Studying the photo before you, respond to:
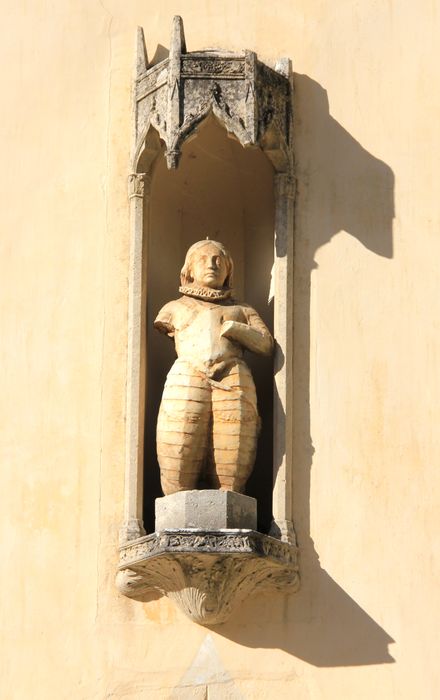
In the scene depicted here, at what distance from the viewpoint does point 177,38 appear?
11.8m

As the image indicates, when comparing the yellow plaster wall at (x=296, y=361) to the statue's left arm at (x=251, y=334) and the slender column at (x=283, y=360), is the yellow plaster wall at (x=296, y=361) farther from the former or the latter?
the statue's left arm at (x=251, y=334)

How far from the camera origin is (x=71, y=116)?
39.9 ft

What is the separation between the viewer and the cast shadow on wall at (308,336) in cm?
1124

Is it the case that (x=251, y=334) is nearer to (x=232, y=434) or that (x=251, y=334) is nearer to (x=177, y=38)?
(x=232, y=434)

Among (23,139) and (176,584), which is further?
(23,139)

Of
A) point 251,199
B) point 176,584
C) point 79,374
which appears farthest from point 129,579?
point 251,199

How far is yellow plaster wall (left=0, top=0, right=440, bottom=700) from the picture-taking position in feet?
36.9

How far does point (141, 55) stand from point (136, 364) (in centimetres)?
156

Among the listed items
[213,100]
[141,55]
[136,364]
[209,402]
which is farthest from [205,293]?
[141,55]

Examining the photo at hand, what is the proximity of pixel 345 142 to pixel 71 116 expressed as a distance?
1320mm

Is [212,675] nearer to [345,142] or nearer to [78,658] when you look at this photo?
[78,658]

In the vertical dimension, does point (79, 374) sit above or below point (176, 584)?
above

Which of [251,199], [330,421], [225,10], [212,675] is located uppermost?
[225,10]

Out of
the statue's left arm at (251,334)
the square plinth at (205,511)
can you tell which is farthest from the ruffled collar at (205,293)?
the square plinth at (205,511)
